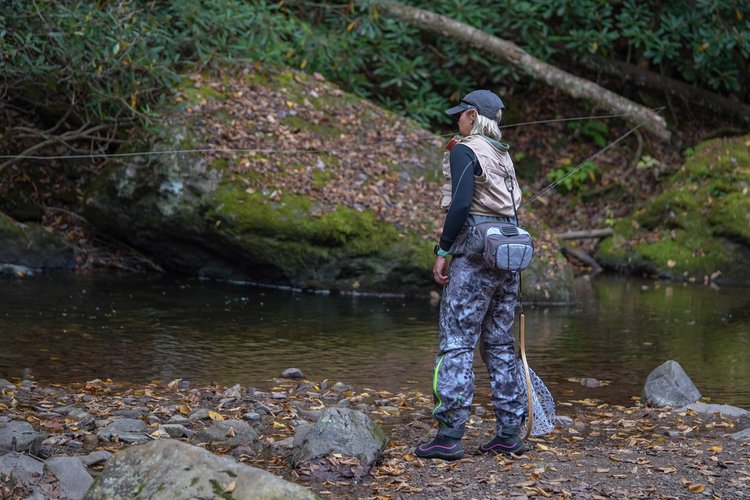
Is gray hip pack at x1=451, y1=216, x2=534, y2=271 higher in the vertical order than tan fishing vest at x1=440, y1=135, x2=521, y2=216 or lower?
lower

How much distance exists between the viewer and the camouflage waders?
4945 millimetres

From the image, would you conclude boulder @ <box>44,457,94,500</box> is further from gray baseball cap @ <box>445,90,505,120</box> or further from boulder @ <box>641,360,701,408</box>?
boulder @ <box>641,360,701,408</box>

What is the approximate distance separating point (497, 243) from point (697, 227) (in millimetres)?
10212

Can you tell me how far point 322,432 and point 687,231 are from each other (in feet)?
34.8

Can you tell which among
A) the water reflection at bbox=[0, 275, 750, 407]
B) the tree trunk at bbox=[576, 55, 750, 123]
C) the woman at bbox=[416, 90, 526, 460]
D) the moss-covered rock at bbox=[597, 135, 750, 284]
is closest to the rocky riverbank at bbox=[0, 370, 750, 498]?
the woman at bbox=[416, 90, 526, 460]

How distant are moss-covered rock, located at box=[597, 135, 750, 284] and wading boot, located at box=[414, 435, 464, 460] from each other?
9755mm

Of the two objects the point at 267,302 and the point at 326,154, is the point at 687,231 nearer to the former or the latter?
the point at 326,154

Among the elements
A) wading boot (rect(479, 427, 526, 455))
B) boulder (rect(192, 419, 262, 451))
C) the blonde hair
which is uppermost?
the blonde hair

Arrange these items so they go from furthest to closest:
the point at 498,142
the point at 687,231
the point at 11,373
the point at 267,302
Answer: the point at 687,231 < the point at 267,302 < the point at 11,373 < the point at 498,142

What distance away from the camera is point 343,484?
4.61m

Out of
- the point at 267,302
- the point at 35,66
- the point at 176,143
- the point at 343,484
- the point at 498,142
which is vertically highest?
the point at 35,66

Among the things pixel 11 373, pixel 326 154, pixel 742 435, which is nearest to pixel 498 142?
pixel 742 435

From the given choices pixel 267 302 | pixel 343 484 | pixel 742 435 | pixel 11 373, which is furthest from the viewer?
pixel 267 302

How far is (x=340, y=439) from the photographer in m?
4.85
